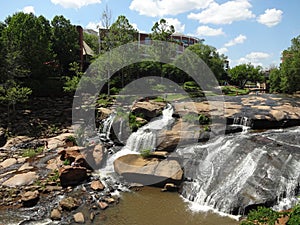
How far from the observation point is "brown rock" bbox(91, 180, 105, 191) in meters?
11.1

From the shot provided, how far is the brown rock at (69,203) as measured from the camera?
9.66m

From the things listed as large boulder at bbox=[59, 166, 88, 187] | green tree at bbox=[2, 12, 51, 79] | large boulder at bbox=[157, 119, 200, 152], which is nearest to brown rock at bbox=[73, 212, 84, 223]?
large boulder at bbox=[59, 166, 88, 187]

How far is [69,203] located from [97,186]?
163 cm

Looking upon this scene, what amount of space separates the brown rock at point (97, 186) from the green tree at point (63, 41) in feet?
71.6

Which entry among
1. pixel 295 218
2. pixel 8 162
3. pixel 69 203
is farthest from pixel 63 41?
pixel 295 218

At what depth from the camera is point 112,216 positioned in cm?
922

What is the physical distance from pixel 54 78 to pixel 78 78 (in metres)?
6.03

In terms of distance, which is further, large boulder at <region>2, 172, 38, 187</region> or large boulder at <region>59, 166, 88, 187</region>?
large boulder at <region>2, 172, 38, 187</region>

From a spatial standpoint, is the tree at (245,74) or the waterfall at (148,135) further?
the tree at (245,74)

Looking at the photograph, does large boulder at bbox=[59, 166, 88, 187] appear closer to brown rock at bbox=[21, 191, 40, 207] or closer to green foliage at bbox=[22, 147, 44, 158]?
brown rock at bbox=[21, 191, 40, 207]

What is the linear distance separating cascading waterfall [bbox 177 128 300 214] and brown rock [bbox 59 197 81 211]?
13.7 ft

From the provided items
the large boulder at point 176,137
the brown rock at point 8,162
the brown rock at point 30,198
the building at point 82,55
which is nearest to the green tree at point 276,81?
the building at point 82,55

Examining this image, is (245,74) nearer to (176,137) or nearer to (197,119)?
(197,119)

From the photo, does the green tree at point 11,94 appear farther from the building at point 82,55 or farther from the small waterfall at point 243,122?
the small waterfall at point 243,122
